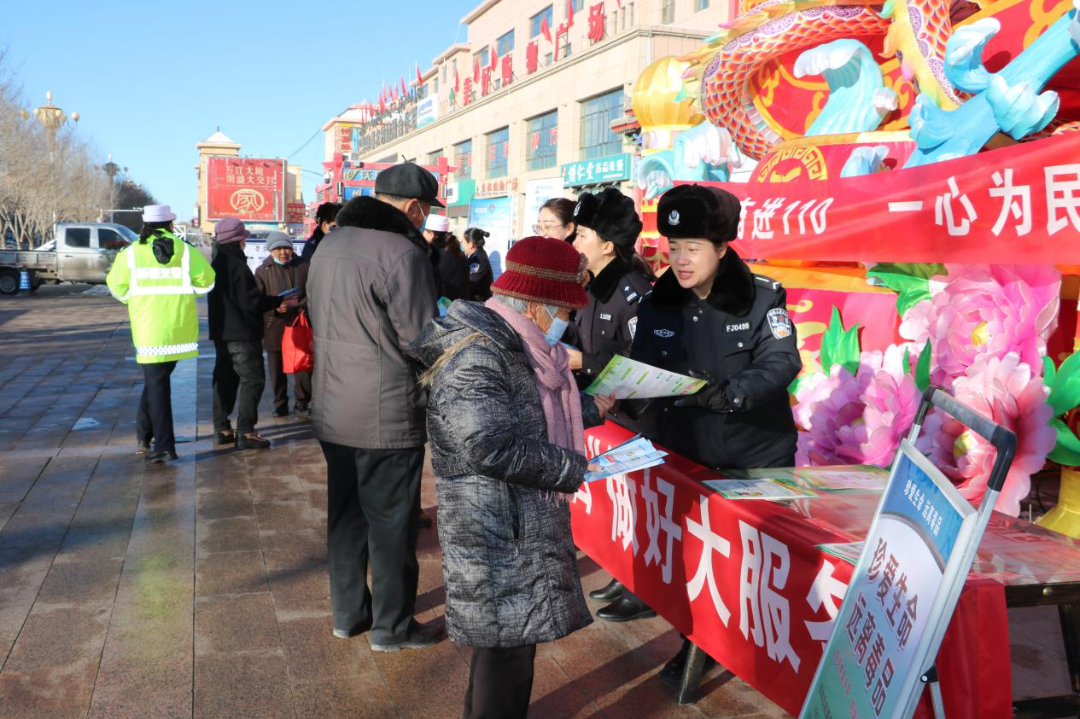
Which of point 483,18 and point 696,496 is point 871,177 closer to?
point 696,496

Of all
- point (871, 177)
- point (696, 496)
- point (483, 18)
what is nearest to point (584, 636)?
point (696, 496)

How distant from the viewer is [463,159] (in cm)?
3775

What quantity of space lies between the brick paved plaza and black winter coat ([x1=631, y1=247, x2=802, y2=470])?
94cm

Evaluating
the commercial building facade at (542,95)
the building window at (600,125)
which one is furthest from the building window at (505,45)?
the building window at (600,125)

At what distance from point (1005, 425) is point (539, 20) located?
3192cm

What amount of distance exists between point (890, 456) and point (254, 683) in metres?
2.87

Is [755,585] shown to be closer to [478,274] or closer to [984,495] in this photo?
[984,495]

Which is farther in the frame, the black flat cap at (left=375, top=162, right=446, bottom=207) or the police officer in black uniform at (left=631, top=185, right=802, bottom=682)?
the black flat cap at (left=375, top=162, right=446, bottom=207)

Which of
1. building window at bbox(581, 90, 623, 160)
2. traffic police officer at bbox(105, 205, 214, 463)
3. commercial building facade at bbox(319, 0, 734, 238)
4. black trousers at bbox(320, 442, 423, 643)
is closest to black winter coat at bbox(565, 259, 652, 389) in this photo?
black trousers at bbox(320, 442, 423, 643)

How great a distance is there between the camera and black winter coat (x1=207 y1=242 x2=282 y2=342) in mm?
7000

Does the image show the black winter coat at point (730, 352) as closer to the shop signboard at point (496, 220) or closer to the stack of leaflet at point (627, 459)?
the stack of leaflet at point (627, 459)

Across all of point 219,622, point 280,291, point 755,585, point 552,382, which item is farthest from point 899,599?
point 280,291

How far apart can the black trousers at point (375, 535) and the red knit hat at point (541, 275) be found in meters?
1.33

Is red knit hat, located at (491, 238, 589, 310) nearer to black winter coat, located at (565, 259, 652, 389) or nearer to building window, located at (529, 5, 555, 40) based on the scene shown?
black winter coat, located at (565, 259, 652, 389)
